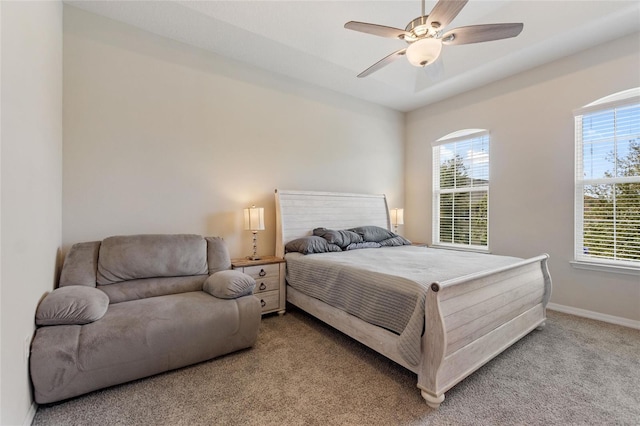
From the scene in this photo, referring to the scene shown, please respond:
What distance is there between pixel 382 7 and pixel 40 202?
3.60 metres

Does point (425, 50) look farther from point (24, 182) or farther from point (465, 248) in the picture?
point (465, 248)

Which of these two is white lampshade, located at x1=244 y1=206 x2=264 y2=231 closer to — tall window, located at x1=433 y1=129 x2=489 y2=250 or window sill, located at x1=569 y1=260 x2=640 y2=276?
tall window, located at x1=433 y1=129 x2=489 y2=250

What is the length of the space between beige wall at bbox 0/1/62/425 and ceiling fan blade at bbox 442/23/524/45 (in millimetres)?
2599

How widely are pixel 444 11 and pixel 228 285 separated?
2.53 metres

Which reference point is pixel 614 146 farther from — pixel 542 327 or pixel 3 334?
pixel 3 334

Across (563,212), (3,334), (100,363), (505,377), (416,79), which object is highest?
(416,79)

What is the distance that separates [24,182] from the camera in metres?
1.56

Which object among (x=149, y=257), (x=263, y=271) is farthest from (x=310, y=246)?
(x=149, y=257)

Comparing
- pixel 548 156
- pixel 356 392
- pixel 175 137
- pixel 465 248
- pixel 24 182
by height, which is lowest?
pixel 356 392

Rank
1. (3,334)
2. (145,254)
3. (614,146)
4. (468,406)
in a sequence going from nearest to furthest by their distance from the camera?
1. (3,334)
2. (468,406)
3. (145,254)
4. (614,146)

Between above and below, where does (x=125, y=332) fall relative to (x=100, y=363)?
above

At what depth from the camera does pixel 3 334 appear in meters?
1.25

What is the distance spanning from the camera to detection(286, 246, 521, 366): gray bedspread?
173 cm

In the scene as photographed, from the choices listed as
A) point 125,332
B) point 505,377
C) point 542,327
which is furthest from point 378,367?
point 542,327
